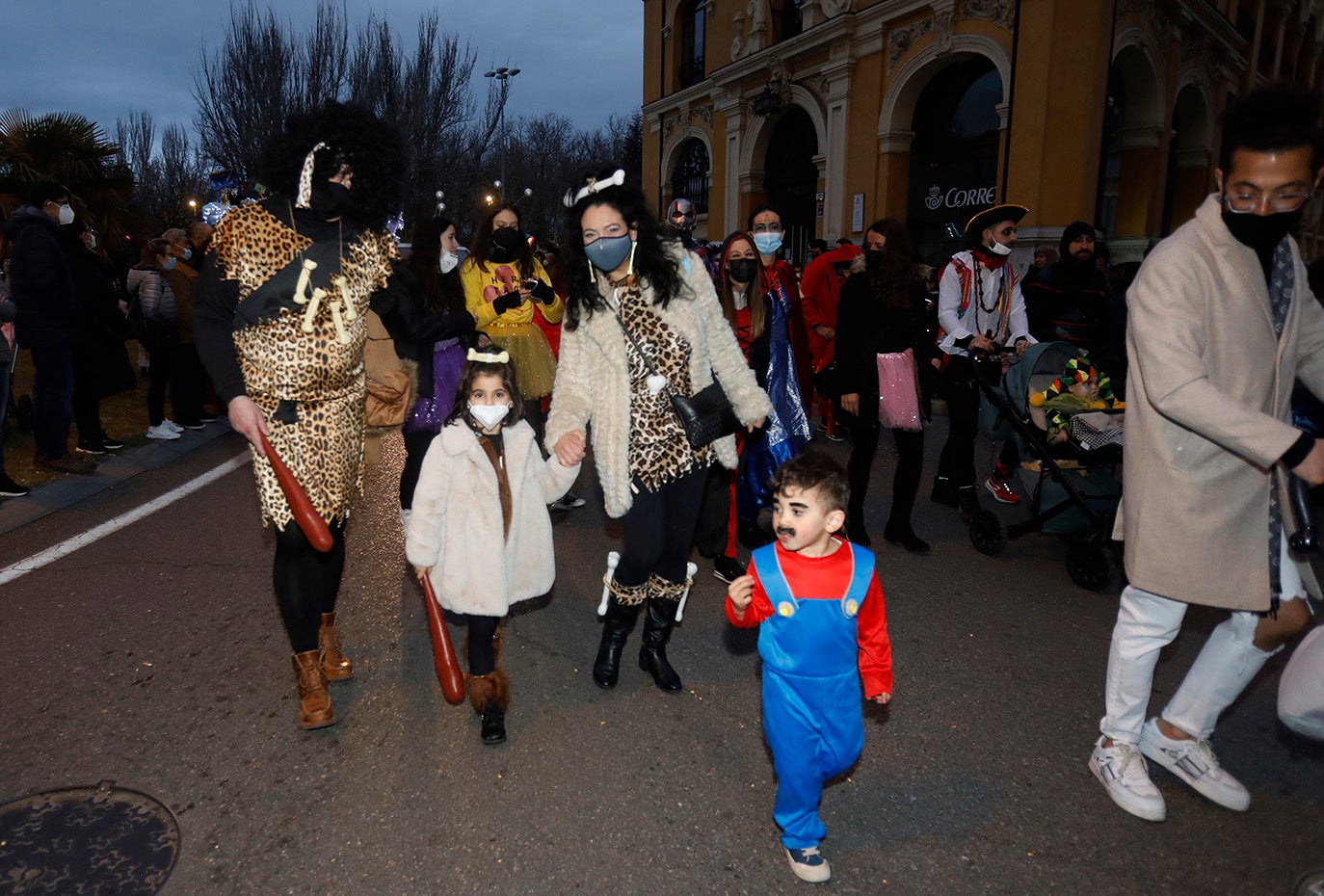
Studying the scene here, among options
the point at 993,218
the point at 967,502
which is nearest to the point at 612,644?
the point at 967,502

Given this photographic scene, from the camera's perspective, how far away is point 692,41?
89.5 ft

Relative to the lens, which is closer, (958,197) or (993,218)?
(993,218)

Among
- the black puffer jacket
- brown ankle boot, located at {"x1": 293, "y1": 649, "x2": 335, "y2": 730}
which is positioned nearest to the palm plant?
the black puffer jacket

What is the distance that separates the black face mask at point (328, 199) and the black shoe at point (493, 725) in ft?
6.41

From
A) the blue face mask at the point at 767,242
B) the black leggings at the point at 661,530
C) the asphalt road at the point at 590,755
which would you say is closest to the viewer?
the asphalt road at the point at 590,755

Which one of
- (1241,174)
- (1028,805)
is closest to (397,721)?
(1028,805)

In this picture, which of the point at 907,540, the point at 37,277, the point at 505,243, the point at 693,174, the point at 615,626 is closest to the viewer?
the point at 615,626

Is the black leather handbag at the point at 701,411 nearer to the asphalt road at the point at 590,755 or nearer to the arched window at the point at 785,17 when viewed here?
the asphalt road at the point at 590,755

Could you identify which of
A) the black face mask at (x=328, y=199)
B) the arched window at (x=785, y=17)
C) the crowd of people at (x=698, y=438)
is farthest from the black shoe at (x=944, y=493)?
the arched window at (x=785, y=17)

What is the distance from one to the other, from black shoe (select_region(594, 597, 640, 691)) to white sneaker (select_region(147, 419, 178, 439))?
284 inches

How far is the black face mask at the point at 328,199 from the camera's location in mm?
3186

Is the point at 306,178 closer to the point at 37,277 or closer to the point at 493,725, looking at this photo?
the point at 493,725

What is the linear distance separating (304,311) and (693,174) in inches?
1035

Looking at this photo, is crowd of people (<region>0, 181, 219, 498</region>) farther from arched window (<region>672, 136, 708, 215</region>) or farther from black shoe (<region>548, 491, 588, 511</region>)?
arched window (<region>672, 136, 708, 215</region>)
